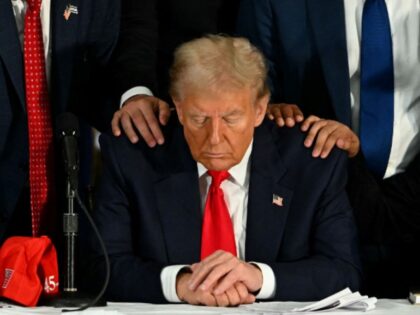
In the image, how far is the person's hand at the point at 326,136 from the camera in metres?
4.06

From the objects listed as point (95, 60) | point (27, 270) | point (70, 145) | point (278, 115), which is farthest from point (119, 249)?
point (95, 60)

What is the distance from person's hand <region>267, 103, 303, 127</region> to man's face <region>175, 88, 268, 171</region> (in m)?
0.26

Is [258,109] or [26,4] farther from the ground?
[26,4]

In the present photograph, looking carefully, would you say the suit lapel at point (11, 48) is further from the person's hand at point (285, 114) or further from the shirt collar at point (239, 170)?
the person's hand at point (285, 114)

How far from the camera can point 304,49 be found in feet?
14.8

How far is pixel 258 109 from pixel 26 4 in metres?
0.97

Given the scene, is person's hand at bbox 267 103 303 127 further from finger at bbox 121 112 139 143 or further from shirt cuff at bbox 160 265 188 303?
shirt cuff at bbox 160 265 188 303

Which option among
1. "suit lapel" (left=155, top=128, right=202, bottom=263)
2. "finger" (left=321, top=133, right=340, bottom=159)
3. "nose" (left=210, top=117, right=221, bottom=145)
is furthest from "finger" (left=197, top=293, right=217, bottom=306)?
"finger" (left=321, top=133, right=340, bottom=159)

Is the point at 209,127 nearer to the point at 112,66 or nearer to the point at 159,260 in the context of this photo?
the point at 159,260

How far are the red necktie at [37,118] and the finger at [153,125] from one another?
431 millimetres

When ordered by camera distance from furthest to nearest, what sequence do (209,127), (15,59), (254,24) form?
(254,24), (15,59), (209,127)

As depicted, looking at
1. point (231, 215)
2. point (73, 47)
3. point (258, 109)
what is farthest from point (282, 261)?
point (73, 47)

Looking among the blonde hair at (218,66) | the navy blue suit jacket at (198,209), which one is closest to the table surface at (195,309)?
the navy blue suit jacket at (198,209)

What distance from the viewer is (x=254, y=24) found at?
178 inches
